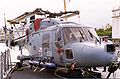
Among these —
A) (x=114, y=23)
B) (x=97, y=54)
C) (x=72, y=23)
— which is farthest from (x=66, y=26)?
(x=114, y=23)

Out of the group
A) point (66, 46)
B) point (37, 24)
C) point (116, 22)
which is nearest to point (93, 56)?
point (66, 46)

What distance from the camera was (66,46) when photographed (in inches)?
432

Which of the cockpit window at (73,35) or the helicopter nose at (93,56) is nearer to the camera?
the helicopter nose at (93,56)

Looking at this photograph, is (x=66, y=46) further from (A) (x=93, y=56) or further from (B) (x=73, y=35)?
(A) (x=93, y=56)

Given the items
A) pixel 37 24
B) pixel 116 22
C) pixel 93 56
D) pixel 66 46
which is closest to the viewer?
pixel 93 56

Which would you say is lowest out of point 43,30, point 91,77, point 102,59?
point 91,77

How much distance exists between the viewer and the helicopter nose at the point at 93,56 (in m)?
9.76

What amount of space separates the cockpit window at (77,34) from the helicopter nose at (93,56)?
2.15 feet

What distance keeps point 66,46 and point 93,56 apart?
143 centimetres

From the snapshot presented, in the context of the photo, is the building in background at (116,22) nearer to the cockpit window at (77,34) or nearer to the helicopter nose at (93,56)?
the cockpit window at (77,34)

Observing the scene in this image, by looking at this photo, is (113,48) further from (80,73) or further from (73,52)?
(80,73)

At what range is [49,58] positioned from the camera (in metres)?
12.0

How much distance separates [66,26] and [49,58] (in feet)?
5.16

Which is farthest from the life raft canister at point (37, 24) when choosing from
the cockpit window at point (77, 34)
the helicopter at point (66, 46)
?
the cockpit window at point (77, 34)
